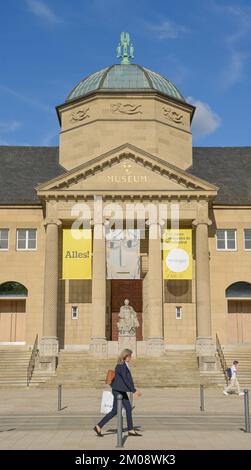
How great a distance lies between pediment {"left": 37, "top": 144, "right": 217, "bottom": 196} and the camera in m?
35.0

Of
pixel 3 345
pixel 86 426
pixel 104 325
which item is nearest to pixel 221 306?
pixel 104 325

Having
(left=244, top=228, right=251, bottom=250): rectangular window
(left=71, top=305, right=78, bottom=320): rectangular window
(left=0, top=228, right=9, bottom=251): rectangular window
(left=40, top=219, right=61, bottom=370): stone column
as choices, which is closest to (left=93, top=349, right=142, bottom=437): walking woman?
(left=40, top=219, right=61, bottom=370): stone column

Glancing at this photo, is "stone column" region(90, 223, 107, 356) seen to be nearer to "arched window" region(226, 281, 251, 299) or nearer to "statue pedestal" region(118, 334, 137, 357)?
"statue pedestal" region(118, 334, 137, 357)

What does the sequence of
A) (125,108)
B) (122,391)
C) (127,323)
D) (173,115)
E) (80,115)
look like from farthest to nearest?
(173,115), (80,115), (125,108), (127,323), (122,391)

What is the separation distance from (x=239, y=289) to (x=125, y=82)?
16.8 meters

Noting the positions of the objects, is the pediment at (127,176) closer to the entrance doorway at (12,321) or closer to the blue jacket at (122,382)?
the entrance doorway at (12,321)

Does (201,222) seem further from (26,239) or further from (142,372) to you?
(26,239)

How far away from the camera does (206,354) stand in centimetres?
3284

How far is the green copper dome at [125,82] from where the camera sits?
137ft

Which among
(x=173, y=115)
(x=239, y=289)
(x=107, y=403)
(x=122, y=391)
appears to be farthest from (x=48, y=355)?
(x=122, y=391)

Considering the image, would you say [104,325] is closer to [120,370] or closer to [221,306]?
[221,306]

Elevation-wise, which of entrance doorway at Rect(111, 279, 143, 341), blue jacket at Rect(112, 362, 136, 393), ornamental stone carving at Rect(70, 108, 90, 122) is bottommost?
blue jacket at Rect(112, 362, 136, 393)

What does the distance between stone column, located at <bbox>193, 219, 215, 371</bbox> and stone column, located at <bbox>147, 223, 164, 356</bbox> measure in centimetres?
215
